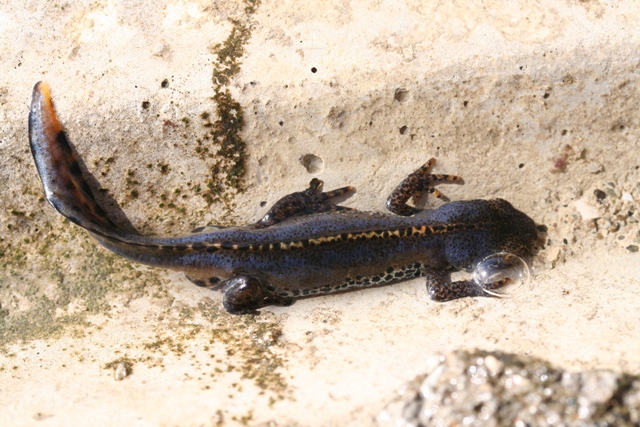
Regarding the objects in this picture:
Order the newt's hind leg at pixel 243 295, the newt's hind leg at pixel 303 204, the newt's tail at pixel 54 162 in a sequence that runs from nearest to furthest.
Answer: the newt's tail at pixel 54 162
the newt's hind leg at pixel 243 295
the newt's hind leg at pixel 303 204

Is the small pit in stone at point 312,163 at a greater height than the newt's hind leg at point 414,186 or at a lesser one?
greater

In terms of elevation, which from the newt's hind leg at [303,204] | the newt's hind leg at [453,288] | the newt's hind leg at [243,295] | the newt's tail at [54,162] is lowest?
the newt's hind leg at [453,288]

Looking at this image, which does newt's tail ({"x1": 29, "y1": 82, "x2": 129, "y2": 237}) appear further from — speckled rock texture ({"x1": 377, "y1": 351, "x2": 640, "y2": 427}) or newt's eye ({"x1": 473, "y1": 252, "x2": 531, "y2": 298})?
newt's eye ({"x1": 473, "y1": 252, "x2": 531, "y2": 298})

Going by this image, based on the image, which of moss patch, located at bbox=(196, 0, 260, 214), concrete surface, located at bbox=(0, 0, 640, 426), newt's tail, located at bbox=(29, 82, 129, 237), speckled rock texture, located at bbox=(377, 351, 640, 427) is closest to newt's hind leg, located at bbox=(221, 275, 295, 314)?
concrete surface, located at bbox=(0, 0, 640, 426)

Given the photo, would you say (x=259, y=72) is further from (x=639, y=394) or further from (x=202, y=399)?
(x=639, y=394)

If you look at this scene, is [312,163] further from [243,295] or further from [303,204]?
[243,295]

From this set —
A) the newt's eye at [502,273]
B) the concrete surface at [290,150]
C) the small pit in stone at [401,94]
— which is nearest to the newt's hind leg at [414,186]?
the concrete surface at [290,150]

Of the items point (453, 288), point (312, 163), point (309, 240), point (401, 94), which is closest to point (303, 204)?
point (312, 163)

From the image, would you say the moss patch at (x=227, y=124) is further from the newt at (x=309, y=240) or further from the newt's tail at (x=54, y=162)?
the newt's tail at (x=54, y=162)
